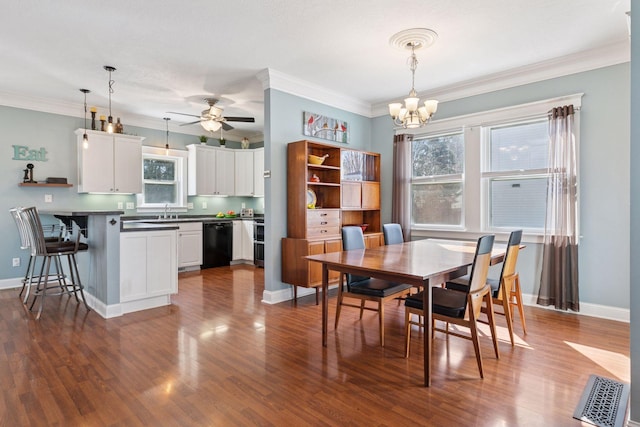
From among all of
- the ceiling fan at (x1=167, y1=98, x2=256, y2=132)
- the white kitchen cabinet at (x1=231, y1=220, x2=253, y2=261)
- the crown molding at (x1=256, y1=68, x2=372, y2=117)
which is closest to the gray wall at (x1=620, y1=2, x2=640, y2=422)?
the crown molding at (x1=256, y1=68, x2=372, y2=117)

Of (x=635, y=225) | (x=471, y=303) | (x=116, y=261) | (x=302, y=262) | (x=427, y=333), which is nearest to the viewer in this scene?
(x=635, y=225)

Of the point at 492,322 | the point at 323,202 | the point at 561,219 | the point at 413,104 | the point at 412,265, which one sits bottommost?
the point at 492,322

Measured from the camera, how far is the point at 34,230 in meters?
3.72

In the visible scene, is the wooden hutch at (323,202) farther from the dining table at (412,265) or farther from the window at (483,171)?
the dining table at (412,265)

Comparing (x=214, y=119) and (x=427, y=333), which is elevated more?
(x=214, y=119)

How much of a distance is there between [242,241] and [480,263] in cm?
Result: 528

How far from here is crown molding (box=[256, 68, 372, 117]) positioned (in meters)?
4.24

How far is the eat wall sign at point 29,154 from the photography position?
5012mm

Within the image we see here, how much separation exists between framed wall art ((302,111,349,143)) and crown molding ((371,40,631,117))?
117cm

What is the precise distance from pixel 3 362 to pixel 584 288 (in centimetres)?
520

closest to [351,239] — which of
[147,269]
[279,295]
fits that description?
[279,295]

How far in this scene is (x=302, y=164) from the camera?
4.26 meters

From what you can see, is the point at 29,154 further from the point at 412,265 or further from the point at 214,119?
the point at 412,265

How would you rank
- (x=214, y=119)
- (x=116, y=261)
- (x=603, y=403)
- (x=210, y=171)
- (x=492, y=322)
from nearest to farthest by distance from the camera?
(x=603, y=403) < (x=492, y=322) < (x=116, y=261) < (x=214, y=119) < (x=210, y=171)
